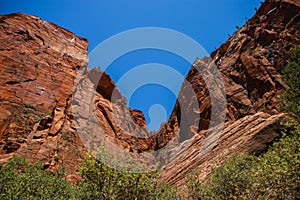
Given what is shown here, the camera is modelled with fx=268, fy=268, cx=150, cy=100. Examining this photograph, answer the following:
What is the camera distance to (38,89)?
82375 millimetres

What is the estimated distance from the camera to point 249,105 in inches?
1961

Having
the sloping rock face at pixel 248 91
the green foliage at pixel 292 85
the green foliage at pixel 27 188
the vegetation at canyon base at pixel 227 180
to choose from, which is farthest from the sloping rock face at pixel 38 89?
the green foliage at pixel 292 85

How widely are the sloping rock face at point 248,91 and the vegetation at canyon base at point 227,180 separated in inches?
214

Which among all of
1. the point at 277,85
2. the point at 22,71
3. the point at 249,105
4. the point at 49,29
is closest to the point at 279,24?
the point at 277,85

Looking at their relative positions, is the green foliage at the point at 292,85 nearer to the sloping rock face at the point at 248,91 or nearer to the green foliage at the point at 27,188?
the sloping rock face at the point at 248,91

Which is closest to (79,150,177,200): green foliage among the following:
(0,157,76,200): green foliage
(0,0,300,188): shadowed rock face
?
(0,157,76,200): green foliage

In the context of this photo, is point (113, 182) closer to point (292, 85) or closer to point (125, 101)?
point (292, 85)

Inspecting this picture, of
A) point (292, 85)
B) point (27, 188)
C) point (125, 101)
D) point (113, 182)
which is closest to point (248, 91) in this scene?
point (292, 85)

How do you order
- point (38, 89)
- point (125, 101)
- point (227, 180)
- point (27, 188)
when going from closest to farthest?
point (227, 180) → point (27, 188) → point (38, 89) → point (125, 101)

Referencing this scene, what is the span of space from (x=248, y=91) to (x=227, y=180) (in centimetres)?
3056

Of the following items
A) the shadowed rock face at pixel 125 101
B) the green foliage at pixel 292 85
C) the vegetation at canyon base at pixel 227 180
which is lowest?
the vegetation at canyon base at pixel 227 180

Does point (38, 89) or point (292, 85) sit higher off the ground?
point (38, 89)

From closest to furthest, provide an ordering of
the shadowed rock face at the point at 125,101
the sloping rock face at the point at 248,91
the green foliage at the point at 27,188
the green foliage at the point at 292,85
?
1. the green foliage at the point at 27,188
2. the green foliage at the point at 292,85
3. the sloping rock face at the point at 248,91
4. the shadowed rock face at the point at 125,101

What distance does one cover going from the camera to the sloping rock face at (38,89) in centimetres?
5925
